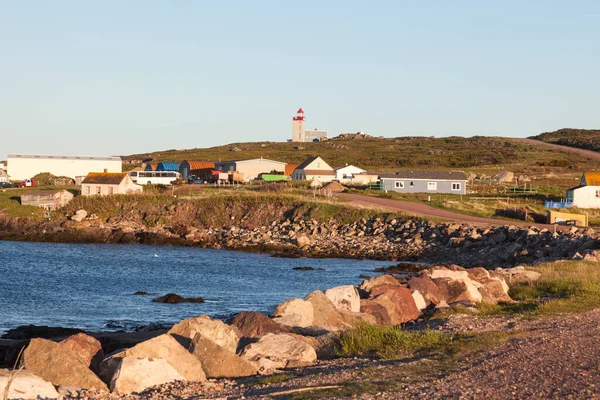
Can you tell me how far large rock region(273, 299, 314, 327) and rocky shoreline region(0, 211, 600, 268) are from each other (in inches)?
605

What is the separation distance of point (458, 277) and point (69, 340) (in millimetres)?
12139

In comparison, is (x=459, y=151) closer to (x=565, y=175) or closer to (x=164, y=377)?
(x=565, y=175)

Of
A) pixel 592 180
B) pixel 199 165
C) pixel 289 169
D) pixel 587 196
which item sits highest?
pixel 199 165

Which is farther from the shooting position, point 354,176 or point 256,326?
point 354,176

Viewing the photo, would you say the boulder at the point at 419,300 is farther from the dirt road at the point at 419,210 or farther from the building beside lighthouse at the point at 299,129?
the building beside lighthouse at the point at 299,129

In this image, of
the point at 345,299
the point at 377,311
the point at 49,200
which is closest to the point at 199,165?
the point at 49,200

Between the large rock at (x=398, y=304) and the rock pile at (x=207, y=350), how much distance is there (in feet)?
0.12

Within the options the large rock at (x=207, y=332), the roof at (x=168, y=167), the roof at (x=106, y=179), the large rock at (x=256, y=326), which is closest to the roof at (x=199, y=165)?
the roof at (x=168, y=167)

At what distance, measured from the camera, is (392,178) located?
76.8 meters

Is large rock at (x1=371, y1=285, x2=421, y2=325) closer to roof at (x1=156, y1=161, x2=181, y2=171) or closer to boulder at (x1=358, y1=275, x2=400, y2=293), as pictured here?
boulder at (x1=358, y1=275, x2=400, y2=293)

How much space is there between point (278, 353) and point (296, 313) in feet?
11.9

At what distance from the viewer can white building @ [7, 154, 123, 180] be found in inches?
3871

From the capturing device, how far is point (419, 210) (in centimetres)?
5947

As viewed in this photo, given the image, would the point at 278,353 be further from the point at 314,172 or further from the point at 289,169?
the point at 289,169
